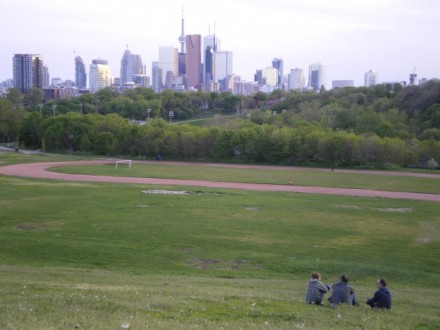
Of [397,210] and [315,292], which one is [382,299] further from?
[397,210]

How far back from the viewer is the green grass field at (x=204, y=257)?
11.9m

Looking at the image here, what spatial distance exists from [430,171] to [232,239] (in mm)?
43530

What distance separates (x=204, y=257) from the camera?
23609 millimetres

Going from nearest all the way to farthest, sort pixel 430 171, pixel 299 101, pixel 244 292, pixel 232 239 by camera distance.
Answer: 1. pixel 244 292
2. pixel 232 239
3. pixel 430 171
4. pixel 299 101

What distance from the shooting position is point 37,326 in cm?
989

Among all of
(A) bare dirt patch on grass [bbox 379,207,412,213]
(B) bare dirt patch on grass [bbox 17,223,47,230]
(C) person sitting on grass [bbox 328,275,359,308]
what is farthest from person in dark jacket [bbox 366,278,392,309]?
(A) bare dirt patch on grass [bbox 379,207,412,213]

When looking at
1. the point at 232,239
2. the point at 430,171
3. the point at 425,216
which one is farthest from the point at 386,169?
the point at 232,239

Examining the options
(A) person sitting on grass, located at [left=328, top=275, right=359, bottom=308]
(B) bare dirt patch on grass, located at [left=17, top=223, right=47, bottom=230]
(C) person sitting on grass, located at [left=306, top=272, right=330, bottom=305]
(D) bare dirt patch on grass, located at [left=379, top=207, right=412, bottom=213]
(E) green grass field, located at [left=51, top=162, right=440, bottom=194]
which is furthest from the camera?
(E) green grass field, located at [left=51, top=162, right=440, bottom=194]

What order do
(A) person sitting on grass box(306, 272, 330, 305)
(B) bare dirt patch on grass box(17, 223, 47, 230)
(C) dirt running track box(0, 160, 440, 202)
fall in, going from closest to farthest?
(A) person sitting on grass box(306, 272, 330, 305) < (B) bare dirt patch on grass box(17, 223, 47, 230) < (C) dirt running track box(0, 160, 440, 202)

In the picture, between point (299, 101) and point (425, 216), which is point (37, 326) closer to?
point (425, 216)

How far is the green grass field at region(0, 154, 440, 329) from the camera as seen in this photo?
11867 mm

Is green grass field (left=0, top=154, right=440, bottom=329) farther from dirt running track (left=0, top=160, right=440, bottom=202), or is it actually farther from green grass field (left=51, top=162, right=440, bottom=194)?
green grass field (left=51, top=162, right=440, bottom=194)

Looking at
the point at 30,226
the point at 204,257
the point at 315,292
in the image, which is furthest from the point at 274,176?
the point at 315,292

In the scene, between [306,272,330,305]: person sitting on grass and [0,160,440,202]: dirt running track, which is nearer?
[306,272,330,305]: person sitting on grass
